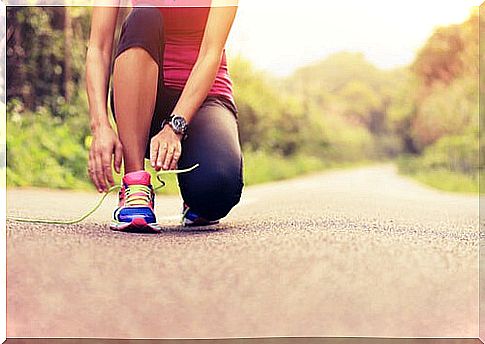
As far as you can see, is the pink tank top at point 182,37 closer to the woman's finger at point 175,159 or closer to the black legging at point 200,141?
the black legging at point 200,141

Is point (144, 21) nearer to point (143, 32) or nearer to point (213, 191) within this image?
point (143, 32)

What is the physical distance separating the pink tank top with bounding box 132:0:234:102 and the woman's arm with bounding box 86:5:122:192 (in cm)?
12

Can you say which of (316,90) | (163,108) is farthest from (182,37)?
(316,90)

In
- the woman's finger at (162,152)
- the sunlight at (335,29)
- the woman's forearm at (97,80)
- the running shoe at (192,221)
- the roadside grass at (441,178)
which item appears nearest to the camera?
the woman's finger at (162,152)

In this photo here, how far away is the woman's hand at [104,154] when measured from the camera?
2.42 meters

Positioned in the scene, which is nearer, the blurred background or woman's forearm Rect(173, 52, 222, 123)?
woman's forearm Rect(173, 52, 222, 123)

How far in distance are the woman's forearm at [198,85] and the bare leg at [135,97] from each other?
0.10 m

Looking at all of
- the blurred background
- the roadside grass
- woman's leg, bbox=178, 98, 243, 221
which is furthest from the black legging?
the roadside grass

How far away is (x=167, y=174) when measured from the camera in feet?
7.98

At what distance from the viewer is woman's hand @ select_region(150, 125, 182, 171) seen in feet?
7.80

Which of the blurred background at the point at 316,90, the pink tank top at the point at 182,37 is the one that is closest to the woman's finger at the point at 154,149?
the pink tank top at the point at 182,37

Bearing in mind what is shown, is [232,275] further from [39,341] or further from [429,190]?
[429,190]

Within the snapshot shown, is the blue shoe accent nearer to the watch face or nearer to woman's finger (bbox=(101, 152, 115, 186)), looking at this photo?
woman's finger (bbox=(101, 152, 115, 186))

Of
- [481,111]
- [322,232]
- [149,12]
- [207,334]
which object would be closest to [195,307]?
[207,334]
